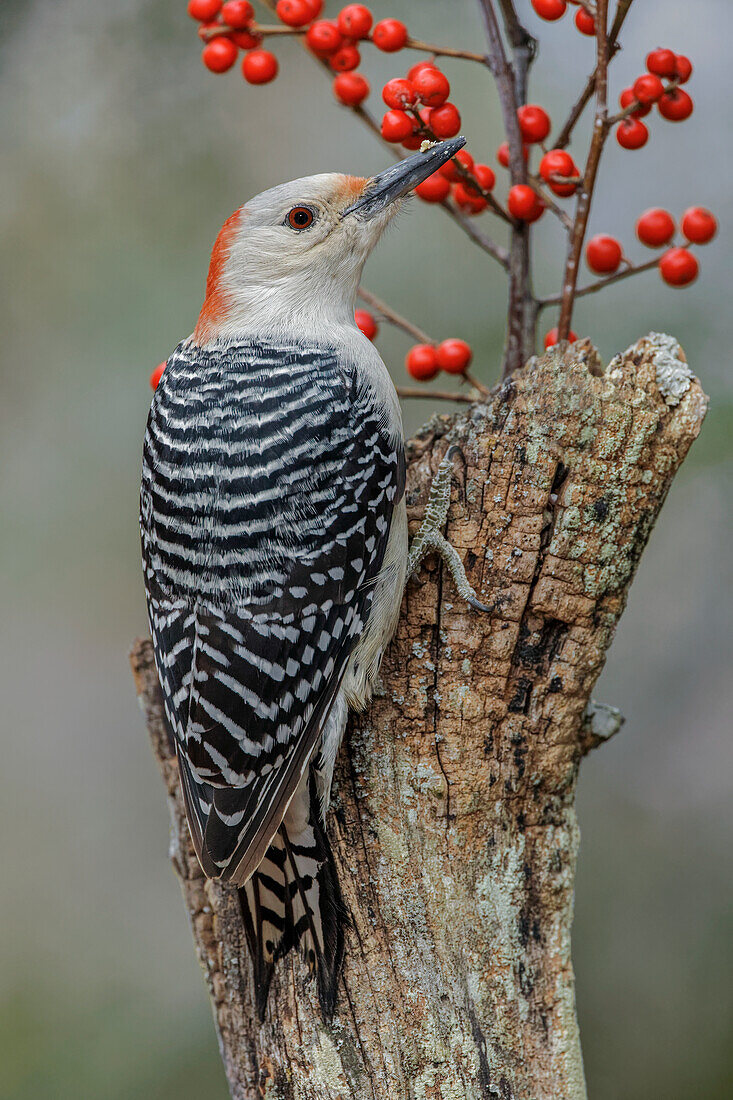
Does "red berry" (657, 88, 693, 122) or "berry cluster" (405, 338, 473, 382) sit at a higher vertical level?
"red berry" (657, 88, 693, 122)

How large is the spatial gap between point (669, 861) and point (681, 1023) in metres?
0.54

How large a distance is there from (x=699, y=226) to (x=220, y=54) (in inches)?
47.2

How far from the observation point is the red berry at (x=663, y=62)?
2.12 metres

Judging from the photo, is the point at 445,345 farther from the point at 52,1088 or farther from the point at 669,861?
the point at 52,1088

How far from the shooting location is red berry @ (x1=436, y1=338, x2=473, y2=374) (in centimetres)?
255

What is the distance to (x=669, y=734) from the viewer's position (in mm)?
3689

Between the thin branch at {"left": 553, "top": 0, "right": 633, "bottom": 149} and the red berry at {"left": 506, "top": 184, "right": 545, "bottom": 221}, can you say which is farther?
the red berry at {"left": 506, "top": 184, "right": 545, "bottom": 221}

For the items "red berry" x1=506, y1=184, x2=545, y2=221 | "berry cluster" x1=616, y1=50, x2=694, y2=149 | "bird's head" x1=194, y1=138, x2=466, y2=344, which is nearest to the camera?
"berry cluster" x1=616, y1=50, x2=694, y2=149

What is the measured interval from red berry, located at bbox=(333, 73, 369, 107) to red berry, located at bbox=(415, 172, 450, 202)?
0.80ft

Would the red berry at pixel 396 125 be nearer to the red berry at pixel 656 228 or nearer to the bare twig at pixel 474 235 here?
the bare twig at pixel 474 235

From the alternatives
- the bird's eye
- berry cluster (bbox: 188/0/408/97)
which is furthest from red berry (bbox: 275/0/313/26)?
the bird's eye

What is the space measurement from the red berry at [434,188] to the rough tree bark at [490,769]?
0.51 m

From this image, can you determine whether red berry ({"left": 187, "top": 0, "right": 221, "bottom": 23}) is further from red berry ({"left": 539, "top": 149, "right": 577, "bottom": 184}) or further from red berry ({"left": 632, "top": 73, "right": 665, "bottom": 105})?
red berry ({"left": 632, "top": 73, "right": 665, "bottom": 105})

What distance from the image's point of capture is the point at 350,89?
2.25 m
